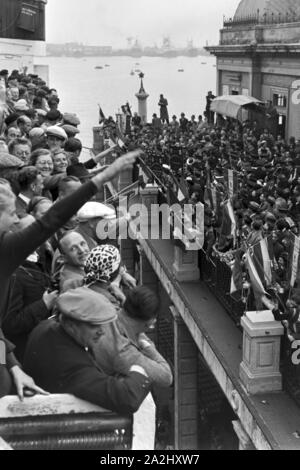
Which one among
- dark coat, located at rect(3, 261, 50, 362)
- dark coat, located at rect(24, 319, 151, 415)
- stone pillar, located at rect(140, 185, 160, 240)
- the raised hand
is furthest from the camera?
stone pillar, located at rect(140, 185, 160, 240)

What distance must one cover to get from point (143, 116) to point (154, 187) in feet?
64.2

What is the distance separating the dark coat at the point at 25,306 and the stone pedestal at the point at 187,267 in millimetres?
6391

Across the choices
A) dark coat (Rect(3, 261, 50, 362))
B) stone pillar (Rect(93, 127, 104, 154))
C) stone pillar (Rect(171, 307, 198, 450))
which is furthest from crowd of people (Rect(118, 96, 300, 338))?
stone pillar (Rect(93, 127, 104, 154))

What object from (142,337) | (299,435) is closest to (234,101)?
(299,435)

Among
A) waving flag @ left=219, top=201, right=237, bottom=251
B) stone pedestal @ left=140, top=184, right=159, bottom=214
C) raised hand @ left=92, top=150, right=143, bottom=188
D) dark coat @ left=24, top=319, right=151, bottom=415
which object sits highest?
raised hand @ left=92, top=150, right=143, bottom=188

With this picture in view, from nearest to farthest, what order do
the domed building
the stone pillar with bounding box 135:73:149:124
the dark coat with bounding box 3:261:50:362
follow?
the dark coat with bounding box 3:261:50:362 < the domed building < the stone pillar with bounding box 135:73:149:124

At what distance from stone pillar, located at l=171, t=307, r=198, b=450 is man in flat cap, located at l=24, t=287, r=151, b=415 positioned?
7.31m

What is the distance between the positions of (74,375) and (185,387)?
7942mm

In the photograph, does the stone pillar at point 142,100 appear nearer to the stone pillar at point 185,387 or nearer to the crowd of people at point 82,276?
the crowd of people at point 82,276

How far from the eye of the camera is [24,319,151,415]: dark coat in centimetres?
318

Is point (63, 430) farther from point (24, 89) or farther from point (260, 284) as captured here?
point (24, 89)

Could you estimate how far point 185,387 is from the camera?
11.0 metres

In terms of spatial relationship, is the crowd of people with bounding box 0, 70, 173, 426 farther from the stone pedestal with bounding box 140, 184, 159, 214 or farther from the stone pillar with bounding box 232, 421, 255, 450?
the stone pedestal with bounding box 140, 184, 159, 214

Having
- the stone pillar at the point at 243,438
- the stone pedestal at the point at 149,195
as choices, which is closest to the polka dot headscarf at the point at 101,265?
the stone pillar at the point at 243,438
